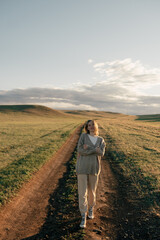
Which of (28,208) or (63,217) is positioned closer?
(63,217)

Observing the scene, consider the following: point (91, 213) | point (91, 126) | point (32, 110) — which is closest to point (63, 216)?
point (91, 213)

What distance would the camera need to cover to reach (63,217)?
6379mm

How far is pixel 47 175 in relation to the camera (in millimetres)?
10984

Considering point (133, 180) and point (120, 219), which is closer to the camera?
point (120, 219)

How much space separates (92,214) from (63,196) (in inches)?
81.9

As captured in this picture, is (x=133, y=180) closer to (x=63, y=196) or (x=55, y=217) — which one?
(x=63, y=196)

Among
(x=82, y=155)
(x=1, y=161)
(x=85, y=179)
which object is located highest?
(x=82, y=155)

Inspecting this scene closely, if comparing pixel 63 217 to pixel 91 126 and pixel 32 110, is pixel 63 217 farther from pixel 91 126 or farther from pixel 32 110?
pixel 32 110

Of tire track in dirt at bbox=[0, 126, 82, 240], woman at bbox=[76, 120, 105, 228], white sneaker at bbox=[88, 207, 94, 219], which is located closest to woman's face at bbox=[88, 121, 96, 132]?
woman at bbox=[76, 120, 105, 228]

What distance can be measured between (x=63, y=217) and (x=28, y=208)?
1682mm

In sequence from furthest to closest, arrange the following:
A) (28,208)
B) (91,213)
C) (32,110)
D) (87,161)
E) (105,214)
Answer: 1. (32,110)
2. (28,208)
3. (105,214)
4. (91,213)
5. (87,161)

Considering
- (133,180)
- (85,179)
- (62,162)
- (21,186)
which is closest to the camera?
(85,179)

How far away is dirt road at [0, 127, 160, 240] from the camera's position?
5523mm

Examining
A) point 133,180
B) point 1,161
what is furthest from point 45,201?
point 1,161
